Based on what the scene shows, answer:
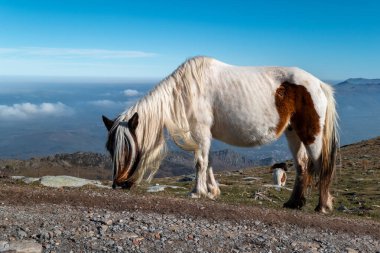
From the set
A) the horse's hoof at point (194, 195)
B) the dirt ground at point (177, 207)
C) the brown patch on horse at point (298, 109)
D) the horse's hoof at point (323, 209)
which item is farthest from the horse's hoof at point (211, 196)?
the horse's hoof at point (323, 209)

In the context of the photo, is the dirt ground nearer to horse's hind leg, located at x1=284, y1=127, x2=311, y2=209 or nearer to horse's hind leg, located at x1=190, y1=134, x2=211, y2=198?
horse's hind leg, located at x1=190, y1=134, x2=211, y2=198

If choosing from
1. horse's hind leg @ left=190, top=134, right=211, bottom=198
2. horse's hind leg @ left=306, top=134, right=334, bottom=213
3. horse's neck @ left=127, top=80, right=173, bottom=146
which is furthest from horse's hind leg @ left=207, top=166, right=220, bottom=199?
horse's hind leg @ left=306, top=134, right=334, bottom=213

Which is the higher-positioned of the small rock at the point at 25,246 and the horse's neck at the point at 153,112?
the horse's neck at the point at 153,112

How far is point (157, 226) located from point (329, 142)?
5.79 metres

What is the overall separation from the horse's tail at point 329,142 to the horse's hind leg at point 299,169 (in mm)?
593

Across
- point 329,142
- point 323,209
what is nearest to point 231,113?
point 329,142

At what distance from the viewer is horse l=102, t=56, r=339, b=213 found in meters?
11.0

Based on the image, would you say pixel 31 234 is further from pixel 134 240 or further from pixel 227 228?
pixel 227 228

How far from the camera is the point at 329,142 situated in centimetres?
1157

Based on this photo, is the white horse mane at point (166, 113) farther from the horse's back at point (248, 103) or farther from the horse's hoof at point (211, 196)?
the horse's hoof at point (211, 196)

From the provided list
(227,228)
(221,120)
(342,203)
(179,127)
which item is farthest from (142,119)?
(342,203)

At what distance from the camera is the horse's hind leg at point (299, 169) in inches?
474

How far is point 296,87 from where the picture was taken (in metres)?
11.2

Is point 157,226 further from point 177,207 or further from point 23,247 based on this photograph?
point 23,247
